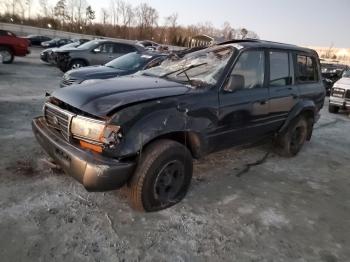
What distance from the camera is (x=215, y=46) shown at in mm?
4570

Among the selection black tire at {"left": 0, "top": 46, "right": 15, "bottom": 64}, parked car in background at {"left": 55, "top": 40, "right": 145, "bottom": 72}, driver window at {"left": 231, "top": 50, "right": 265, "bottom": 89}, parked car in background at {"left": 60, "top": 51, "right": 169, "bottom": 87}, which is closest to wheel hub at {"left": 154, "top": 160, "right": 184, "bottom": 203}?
driver window at {"left": 231, "top": 50, "right": 265, "bottom": 89}

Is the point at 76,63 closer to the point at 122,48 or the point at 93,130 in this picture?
the point at 122,48

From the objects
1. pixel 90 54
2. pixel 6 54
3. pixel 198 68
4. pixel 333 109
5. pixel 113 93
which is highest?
pixel 198 68

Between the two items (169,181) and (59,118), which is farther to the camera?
(169,181)

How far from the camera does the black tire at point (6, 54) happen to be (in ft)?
51.4

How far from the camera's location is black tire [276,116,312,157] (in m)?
5.51

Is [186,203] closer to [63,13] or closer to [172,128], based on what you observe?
[172,128]

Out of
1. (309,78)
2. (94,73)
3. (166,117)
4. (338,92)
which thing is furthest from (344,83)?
(166,117)

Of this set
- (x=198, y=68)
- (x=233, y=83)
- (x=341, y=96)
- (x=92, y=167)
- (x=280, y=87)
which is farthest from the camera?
(x=341, y=96)

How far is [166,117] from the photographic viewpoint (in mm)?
3346

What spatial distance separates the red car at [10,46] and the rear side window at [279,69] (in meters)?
14.1

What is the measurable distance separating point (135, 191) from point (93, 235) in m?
0.57

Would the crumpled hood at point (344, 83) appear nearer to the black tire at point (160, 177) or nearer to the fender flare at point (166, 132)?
the fender flare at point (166, 132)

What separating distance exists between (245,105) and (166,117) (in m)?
1.36
